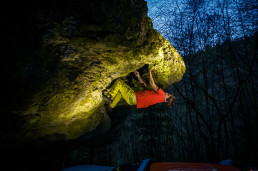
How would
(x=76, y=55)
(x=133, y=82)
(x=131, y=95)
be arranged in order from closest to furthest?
(x=76, y=55), (x=131, y=95), (x=133, y=82)

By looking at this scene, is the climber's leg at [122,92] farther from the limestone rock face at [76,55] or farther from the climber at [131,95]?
the limestone rock face at [76,55]

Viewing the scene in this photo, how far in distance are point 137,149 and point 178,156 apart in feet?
5.69

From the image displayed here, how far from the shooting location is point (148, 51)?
85.5 inches

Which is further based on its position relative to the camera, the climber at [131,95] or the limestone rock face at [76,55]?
the climber at [131,95]

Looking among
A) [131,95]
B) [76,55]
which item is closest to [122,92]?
[131,95]

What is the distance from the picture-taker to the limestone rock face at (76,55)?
1279mm

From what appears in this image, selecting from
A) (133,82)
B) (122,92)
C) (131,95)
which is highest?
(133,82)

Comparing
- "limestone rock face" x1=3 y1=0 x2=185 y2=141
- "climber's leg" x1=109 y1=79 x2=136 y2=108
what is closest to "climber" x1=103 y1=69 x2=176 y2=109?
"climber's leg" x1=109 y1=79 x2=136 y2=108

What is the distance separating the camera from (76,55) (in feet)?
5.76

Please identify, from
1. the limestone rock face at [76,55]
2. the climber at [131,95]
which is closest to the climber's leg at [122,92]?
the climber at [131,95]

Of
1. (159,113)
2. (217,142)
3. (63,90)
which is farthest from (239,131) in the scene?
(63,90)

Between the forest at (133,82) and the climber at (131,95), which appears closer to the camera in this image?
the forest at (133,82)

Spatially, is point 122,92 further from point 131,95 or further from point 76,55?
point 76,55

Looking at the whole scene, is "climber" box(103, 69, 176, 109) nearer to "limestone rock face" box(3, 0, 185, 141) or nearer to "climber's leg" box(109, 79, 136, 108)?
"climber's leg" box(109, 79, 136, 108)
